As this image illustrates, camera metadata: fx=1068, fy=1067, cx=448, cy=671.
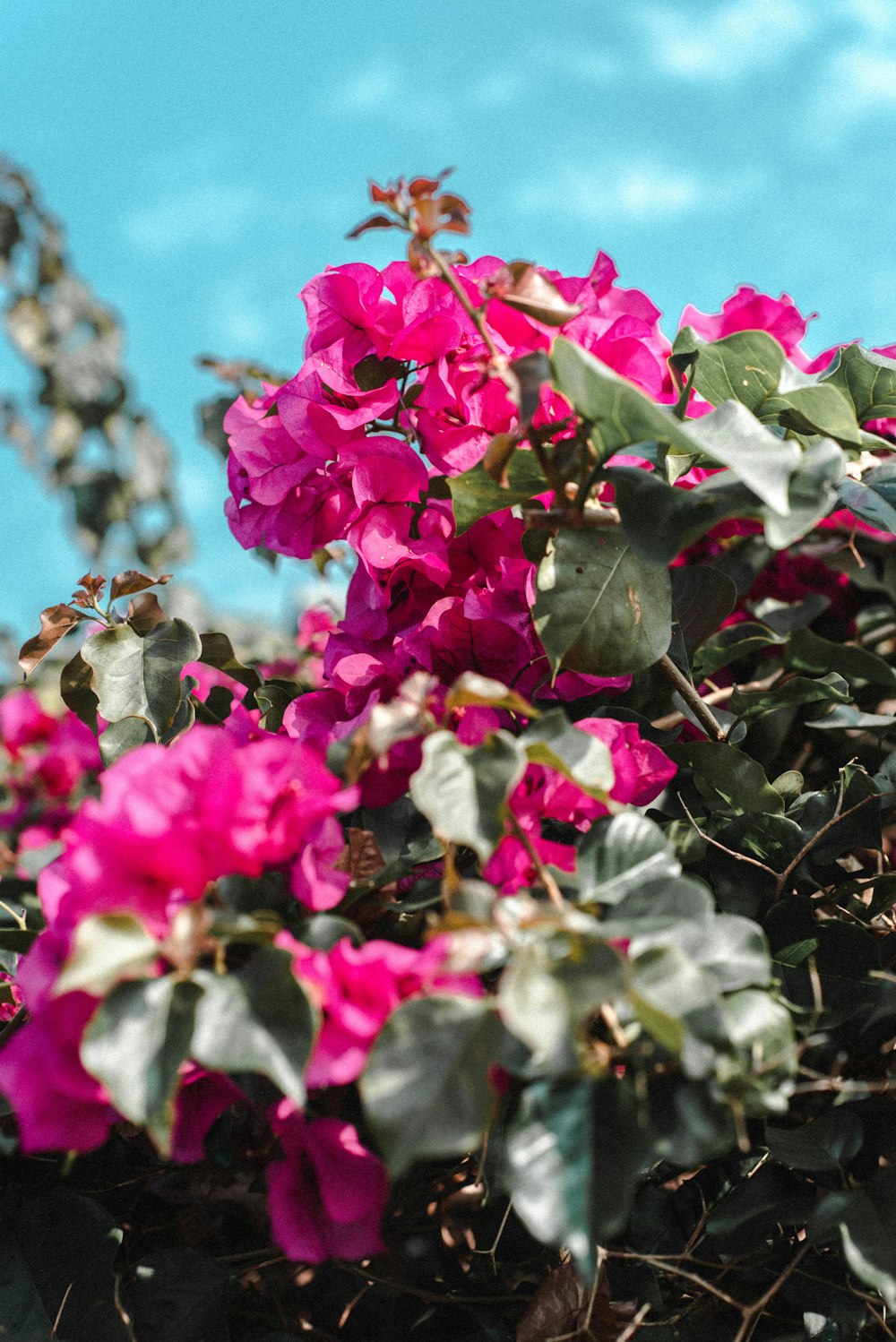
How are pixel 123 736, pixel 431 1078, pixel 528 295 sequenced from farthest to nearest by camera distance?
pixel 123 736
pixel 528 295
pixel 431 1078

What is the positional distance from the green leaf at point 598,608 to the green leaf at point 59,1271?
1.11 ft

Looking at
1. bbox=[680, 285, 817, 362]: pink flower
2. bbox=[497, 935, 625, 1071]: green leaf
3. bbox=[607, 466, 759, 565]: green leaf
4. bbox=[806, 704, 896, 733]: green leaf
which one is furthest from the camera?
bbox=[680, 285, 817, 362]: pink flower

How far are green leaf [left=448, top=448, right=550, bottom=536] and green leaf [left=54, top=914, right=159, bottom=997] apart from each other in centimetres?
23

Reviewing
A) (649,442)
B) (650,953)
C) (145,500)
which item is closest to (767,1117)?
(650,953)

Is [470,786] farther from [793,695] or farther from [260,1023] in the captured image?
[793,695]

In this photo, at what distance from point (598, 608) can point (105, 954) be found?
25 centimetres

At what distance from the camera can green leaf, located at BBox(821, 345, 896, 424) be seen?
0.55 m

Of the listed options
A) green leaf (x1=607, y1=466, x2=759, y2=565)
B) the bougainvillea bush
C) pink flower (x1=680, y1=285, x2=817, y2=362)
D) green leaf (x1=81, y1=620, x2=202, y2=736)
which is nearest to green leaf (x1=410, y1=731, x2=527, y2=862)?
the bougainvillea bush

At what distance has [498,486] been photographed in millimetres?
449

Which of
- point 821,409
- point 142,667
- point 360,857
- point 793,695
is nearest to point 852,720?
point 793,695

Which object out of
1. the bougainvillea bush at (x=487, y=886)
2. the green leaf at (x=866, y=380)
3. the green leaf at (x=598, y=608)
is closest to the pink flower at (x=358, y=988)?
the bougainvillea bush at (x=487, y=886)

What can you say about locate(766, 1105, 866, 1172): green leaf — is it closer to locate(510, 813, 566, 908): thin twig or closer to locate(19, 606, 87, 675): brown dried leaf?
locate(510, 813, 566, 908): thin twig

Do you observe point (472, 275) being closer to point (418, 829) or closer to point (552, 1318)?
point (418, 829)

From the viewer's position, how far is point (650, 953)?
1.08 ft
